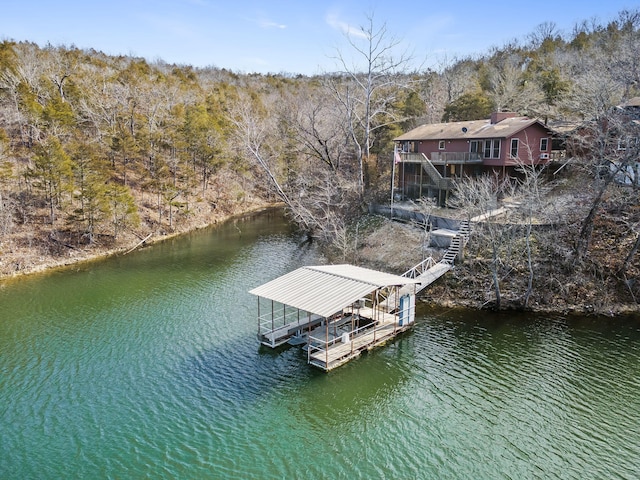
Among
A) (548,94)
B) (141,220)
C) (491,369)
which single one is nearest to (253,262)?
(141,220)

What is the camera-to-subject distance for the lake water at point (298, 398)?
15273mm

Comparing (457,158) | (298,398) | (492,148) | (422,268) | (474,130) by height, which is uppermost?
(474,130)

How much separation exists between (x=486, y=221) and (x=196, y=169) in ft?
150

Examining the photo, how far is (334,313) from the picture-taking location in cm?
2023

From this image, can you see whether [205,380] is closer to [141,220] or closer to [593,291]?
[593,291]

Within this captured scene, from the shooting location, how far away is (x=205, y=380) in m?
20.0

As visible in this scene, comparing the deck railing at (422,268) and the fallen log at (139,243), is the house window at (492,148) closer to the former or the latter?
the deck railing at (422,268)

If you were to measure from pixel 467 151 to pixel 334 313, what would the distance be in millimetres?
26865

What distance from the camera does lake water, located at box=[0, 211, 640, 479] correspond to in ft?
50.1

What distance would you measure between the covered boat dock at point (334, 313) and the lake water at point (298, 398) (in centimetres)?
83

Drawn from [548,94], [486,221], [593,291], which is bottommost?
[593,291]

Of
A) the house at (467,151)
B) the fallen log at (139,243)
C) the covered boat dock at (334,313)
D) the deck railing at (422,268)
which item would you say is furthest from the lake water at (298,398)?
the house at (467,151)

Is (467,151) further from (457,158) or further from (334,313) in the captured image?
(334,313)

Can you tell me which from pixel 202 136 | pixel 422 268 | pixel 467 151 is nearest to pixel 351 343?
pixel 422 268
